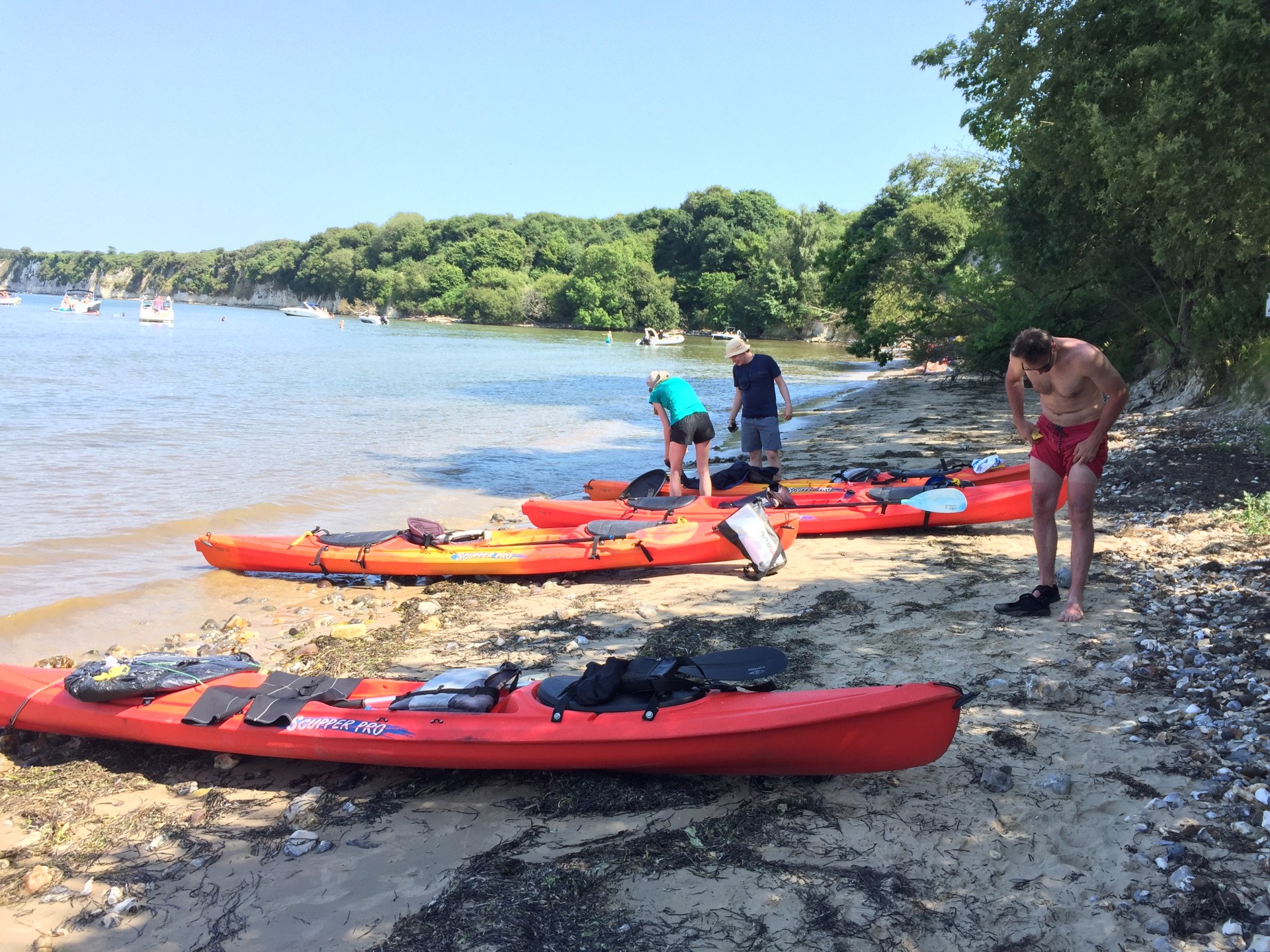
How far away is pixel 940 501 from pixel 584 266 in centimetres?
7669

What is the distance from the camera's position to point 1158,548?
607 cm

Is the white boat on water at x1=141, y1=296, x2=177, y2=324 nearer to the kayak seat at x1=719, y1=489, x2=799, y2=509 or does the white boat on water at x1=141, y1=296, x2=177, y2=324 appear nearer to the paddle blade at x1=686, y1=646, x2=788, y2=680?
the kayak seat at x1=719, y1=489, x2=799, y2=509

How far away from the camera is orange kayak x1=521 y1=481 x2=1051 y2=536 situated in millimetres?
7461

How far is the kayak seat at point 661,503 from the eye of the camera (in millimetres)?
7781

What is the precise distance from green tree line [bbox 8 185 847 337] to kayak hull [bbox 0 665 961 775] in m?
55.5

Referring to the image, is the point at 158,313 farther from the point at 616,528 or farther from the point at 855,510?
the point at 855,510

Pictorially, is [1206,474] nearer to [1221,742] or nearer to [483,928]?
[1221,742]

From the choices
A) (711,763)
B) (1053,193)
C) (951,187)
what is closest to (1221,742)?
(711,763)

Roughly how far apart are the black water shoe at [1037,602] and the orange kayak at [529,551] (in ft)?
7.20

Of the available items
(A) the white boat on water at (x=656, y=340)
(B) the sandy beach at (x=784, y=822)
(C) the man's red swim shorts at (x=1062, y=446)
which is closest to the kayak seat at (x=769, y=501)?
(B) the sandy beach at (x=784, y=822)

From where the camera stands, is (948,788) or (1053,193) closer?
(948,788)

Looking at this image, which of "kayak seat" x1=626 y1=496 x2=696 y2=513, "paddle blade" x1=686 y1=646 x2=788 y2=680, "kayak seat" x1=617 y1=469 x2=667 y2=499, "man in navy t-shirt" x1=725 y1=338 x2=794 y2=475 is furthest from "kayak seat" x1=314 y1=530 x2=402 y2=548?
"paddle blade" x1=686 y1=646 x2=788 y2=680

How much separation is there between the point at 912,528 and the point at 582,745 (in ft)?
16.3

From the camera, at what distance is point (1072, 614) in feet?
15.8
